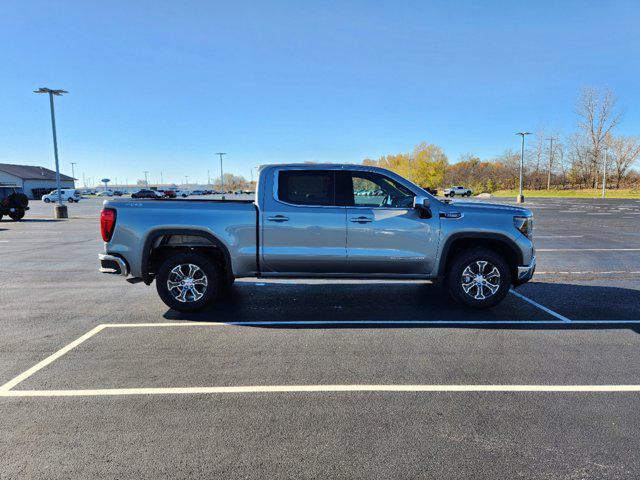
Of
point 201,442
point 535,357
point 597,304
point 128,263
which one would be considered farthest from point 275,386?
point 597,304

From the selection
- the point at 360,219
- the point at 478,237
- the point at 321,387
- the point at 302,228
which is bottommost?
the point at 321,387

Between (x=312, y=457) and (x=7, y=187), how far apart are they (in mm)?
26861

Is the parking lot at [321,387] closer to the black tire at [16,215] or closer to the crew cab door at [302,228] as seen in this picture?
the crew cab door at [302,228]

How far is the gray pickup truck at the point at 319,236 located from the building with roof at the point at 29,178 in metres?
83.8

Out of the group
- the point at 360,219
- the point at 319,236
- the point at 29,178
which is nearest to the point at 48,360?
the point at 319,236

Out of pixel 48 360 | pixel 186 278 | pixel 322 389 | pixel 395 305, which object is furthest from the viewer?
pixel 395 305

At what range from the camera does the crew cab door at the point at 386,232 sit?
18.5 ft

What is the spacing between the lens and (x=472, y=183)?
97500 millimetres

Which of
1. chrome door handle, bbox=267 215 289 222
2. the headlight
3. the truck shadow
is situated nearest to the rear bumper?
the truck shadow

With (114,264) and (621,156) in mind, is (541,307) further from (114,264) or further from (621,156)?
(621,156)

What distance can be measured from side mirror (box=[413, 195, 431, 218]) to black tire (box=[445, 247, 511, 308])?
810mm

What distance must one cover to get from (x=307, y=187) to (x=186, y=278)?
2.09 metres

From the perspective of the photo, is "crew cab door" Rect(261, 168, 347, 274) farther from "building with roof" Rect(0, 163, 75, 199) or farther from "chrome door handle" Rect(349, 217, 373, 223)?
"building with roof" Rect(0, 163, 75, 199)

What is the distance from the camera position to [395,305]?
6.23 meters
